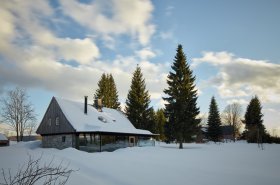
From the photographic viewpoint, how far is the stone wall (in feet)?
112

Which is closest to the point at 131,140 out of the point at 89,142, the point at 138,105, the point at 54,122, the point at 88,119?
the point at 88,119

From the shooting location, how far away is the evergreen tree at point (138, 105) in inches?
2210

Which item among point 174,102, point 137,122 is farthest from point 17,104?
point 174,102

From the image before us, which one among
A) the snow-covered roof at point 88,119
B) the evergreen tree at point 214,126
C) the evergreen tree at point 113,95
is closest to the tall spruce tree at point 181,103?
the snow-covered roof at point 88,119

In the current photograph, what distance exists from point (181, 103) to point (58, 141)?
19300mm

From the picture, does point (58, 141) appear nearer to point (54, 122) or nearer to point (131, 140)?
point (54, 122)

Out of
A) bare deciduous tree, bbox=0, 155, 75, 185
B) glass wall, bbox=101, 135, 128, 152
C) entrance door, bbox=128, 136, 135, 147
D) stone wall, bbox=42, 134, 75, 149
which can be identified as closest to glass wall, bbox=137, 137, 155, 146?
entrance door, bbox=128, 136, 135, 147

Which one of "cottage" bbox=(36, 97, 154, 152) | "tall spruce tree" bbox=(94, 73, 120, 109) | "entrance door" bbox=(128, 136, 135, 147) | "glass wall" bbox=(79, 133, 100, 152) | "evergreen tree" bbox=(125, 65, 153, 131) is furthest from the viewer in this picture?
"tall spruce tree" bbox=(94, 73, 120, 109)

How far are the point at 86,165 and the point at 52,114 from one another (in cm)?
2188

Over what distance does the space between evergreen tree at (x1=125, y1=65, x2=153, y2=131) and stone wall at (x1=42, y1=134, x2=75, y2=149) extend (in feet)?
69.5

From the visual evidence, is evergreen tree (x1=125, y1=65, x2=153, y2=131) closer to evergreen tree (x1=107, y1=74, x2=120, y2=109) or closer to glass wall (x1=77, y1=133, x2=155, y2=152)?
evergreen tree (x1=107, y1=74, x2=120, y2=109)

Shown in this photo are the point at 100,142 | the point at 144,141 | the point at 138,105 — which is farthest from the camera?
the point at 138,105

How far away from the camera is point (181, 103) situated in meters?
43.6

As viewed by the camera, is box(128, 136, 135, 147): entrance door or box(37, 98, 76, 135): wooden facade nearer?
box(37, 98, 76, 135): wooden facade
